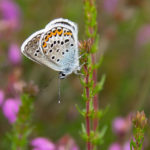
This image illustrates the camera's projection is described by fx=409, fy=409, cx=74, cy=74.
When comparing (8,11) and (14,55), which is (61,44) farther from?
(8,11)

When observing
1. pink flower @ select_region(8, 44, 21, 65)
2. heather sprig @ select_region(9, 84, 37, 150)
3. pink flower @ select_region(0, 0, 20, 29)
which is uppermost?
pink flower @ select_region(0, 0, 20, 29)

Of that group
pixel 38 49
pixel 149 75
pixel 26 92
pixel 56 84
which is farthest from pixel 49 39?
pixel 56 84

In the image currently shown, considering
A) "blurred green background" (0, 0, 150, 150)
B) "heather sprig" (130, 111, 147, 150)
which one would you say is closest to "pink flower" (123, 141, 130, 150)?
"blurred green background" (0, 0, 150, 150)

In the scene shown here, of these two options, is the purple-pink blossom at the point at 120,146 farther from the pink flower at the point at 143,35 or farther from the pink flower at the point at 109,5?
the pink flower at the point at 109,5

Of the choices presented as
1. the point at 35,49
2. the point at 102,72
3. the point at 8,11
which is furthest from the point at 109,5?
the point at 35,49

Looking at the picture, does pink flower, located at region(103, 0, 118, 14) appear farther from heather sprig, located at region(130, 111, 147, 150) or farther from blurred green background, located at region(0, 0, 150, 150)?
heather sprig, located at region(130, 111, 147, 150)

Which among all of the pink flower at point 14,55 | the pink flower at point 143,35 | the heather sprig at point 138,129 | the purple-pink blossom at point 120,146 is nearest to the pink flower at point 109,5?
the pink flower at point 143,35

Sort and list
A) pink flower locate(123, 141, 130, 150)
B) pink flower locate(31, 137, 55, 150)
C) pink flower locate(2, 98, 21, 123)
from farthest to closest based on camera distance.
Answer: pink flower locate(123, 141, 130, 150) < pink flower locate(2, 98, 21, 123) < pink flower locate(31, 137, 55, 150)
